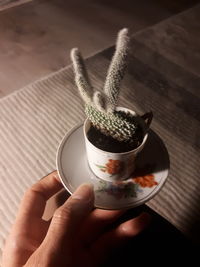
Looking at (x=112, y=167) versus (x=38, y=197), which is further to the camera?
(x=38, y=197)

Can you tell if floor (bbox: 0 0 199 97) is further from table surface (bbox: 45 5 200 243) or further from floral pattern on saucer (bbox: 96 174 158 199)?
floral pattern on saucer (bbox: 96 174 158 199)

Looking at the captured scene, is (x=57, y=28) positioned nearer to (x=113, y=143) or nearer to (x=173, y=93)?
(x=173, y=93)

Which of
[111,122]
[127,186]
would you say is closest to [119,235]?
[127,186]

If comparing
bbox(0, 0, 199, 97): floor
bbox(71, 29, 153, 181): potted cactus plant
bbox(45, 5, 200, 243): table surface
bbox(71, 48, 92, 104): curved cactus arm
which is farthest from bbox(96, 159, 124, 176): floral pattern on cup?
bbox(0, 0, 199, 97): floor

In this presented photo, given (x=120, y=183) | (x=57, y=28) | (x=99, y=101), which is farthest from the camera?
(x=57, y=28)

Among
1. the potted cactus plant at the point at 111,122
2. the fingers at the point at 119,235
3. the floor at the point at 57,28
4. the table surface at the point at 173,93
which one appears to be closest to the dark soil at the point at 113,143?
the potted cactus plant at the point at 111,122

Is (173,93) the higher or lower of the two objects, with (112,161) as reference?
lower

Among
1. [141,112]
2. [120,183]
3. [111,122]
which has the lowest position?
[141,112]
